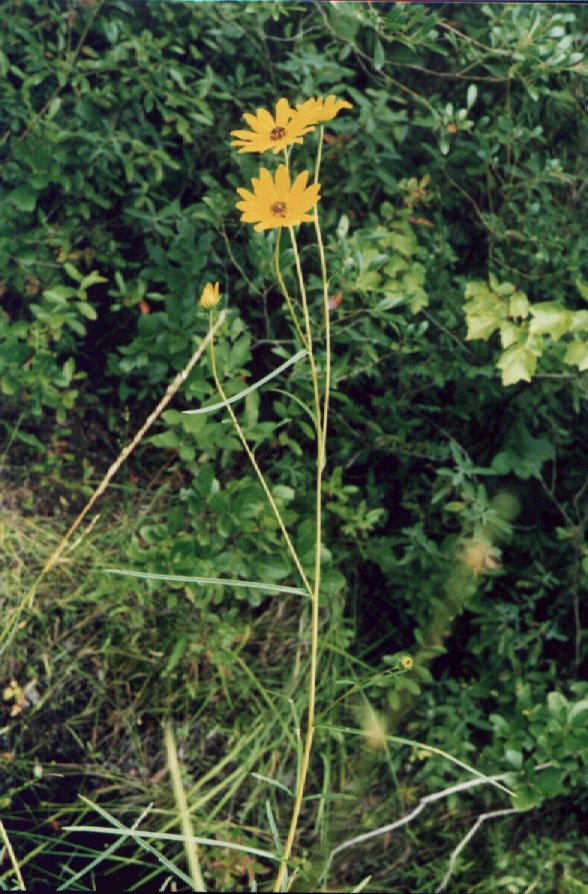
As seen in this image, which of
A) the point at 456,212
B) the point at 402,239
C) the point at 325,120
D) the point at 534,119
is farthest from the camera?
the point at 456,212

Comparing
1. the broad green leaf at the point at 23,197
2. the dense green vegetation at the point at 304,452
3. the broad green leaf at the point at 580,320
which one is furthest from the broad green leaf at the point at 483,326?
the broad green leaf at the point at 23,197

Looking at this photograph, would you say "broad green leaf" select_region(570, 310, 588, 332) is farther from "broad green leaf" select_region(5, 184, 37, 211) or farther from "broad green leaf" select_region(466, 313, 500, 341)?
"broad green leaf" select_region(5, 184, 37, 211)

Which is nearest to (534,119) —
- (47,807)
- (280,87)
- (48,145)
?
(280,87)

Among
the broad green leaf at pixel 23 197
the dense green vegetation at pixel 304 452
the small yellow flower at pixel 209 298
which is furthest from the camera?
the broad green leaf at pixel 23 197

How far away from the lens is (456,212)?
167cm

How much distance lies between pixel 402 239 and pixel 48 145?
667mm

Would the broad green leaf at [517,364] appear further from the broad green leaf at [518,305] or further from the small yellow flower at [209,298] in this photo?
the small yellow flower at [209,298]

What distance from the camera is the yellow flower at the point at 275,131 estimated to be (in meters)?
0.85

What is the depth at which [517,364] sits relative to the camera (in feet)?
4.33

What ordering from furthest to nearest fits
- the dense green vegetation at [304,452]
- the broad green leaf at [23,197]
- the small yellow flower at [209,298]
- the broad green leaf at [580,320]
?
the broad green leaf at [23,197] < the dense green vegetation at [304,452] < the broad green leaf at [580,320] < the small yellow flower at [209,298]

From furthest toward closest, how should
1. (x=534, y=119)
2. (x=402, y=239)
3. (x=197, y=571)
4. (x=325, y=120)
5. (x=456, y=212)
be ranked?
(x=456, y=212) → (x=534, y=119) → (x=402, y=239) → (x=197, y=571) → (x=325, y=120)

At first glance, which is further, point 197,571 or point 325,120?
point 197,571

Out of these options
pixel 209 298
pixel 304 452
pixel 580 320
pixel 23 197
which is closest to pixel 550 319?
pixel 580 320

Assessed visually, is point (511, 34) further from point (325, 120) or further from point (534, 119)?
point (325, 120)
